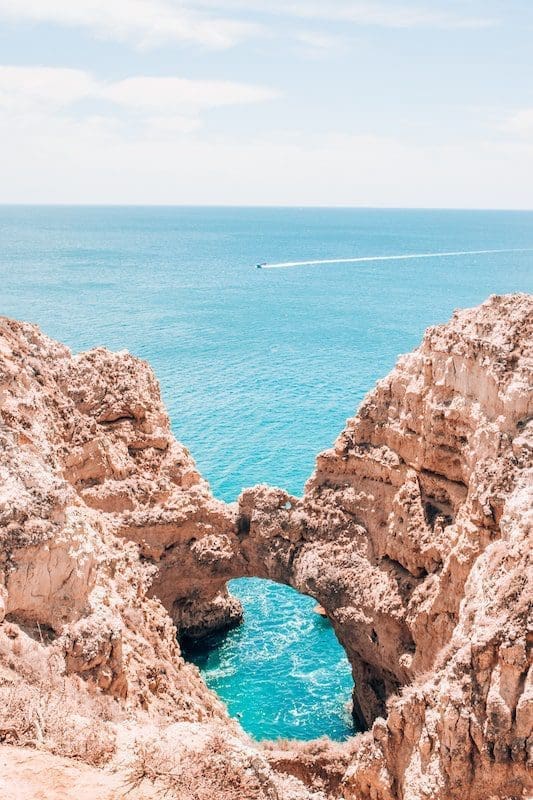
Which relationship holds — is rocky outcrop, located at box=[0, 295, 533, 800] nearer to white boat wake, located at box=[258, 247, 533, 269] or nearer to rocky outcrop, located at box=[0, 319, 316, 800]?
rocky outcrop, located at box=[0, 319, 316, 800]

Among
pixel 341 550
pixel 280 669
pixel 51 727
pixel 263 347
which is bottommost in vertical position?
pixel 280 669

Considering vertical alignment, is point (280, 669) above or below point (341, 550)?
below

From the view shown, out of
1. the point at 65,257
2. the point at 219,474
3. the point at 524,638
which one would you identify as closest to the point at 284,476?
the point at 219,474

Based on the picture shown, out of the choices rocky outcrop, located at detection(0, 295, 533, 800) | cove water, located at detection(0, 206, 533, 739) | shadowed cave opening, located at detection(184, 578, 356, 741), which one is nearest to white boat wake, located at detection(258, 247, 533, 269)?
cove water, located at detection(0, 206, 533, 739)

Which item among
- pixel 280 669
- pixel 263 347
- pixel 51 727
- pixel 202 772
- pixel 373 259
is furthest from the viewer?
pixel 373 259

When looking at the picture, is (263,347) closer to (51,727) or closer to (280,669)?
(280,669)

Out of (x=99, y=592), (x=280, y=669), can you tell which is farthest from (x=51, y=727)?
(x=280, y=669)
